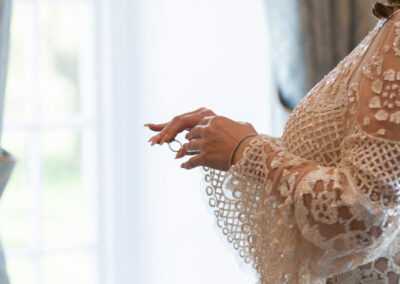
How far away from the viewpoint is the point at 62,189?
2322 millimetres

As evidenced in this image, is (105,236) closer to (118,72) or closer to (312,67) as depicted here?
(118,72)

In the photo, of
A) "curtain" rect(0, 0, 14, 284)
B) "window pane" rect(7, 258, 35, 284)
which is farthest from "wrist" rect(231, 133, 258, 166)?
"window pane" rect(7, 258, 35, 284)

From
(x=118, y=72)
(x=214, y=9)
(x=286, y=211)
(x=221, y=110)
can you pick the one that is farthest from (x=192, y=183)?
(x=286, y=211)

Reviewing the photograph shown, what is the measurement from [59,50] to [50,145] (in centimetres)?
34

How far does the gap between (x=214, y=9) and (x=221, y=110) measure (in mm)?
344

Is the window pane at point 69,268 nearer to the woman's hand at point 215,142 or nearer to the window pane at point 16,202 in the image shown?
the window pane at point 16,202

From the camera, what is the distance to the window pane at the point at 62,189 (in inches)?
91.0

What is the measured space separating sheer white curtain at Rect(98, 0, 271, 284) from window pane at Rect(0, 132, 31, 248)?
11.0 inches

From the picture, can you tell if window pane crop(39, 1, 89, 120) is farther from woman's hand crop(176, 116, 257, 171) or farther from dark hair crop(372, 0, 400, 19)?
dark hair crop(372, 0, 400, 19)

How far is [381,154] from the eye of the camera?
0.88m

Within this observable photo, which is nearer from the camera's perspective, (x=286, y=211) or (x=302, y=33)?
(x=286, y=211)

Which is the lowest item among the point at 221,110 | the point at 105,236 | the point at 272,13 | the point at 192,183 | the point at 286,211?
the point at 105,236

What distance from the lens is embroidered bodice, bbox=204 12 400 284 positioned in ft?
2.91

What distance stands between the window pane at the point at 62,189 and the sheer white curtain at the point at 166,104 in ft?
0.41
